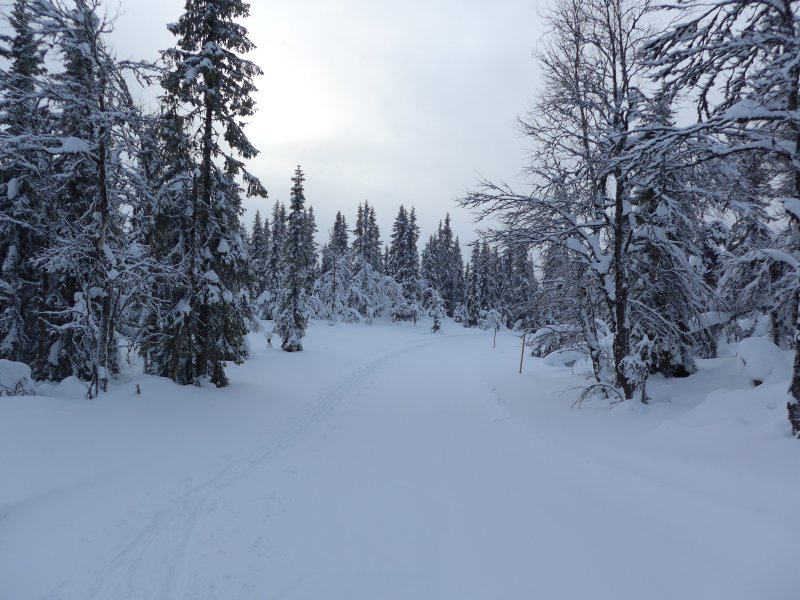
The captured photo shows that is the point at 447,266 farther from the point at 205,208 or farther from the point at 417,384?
the point at 205,208

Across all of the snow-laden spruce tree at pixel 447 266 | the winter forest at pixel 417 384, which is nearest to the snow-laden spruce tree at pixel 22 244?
the winter forest at pixel 417 384

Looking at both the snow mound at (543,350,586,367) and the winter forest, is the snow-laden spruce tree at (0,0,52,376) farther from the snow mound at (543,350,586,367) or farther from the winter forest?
the snow mound at (543,350,586,367)

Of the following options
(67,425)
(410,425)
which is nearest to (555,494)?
(410,425)

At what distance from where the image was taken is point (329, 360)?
23406 millimetres

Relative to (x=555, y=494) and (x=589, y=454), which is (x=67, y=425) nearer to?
(x=555, y=494)

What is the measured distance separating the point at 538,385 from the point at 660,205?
714cm

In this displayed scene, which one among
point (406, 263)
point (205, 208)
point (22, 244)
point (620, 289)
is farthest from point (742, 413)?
point (406, 263)

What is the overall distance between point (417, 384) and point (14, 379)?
12.5 meters

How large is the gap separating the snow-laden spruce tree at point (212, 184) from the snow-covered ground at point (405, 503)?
107 inches

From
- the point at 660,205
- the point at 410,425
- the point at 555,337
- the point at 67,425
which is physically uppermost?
the point at 660,205

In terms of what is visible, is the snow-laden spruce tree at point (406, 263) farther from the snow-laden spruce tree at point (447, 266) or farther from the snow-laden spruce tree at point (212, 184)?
the snow-laden spruce tree at point (212, 184)

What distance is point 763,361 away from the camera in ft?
23.9

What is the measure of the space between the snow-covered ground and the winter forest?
0.13 feet

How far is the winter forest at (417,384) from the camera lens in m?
4.17
